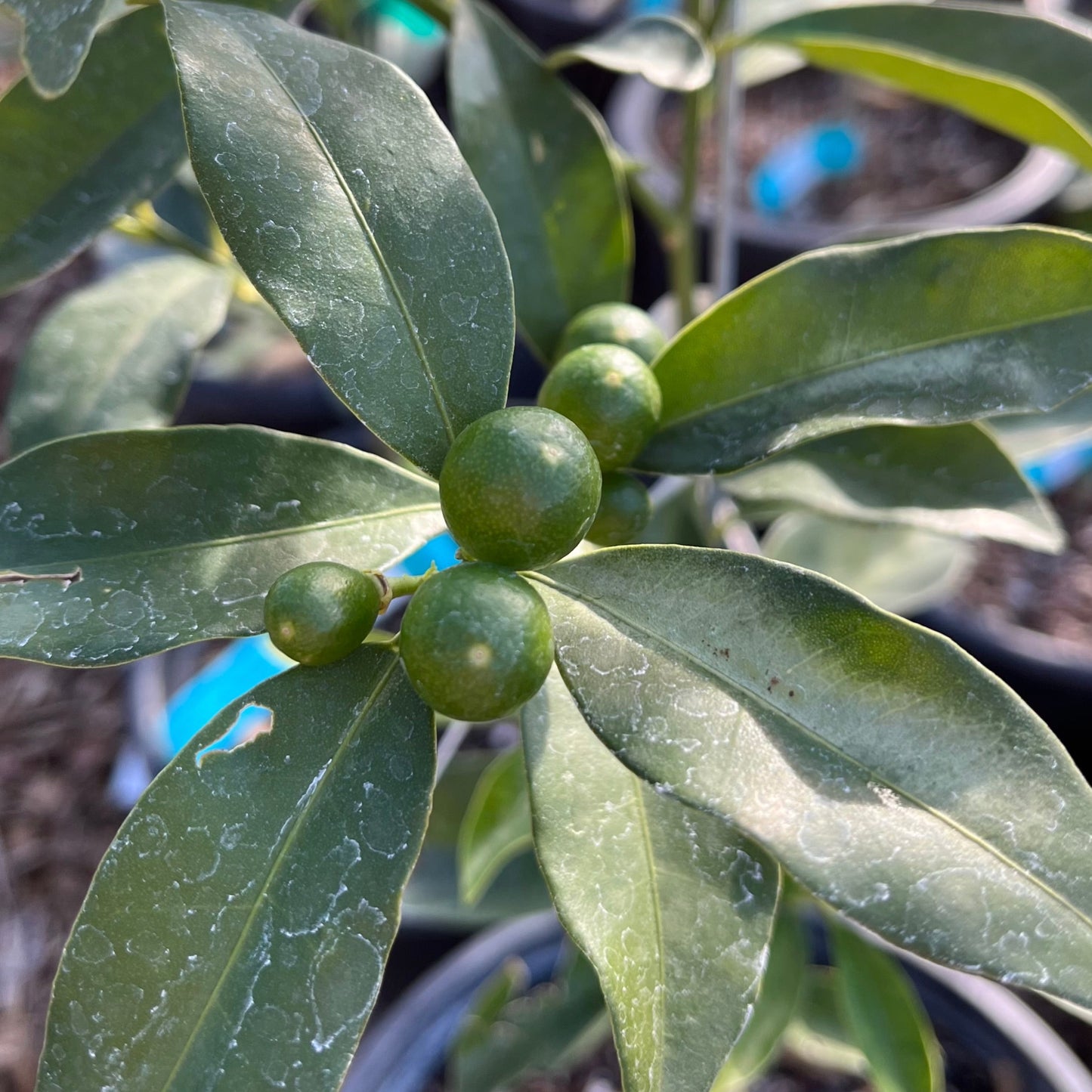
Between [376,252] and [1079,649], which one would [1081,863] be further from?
[1079,649]

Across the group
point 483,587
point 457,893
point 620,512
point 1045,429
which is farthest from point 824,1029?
point 483,587

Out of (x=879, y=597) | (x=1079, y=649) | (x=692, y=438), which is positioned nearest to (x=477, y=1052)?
(x=879, y=597)

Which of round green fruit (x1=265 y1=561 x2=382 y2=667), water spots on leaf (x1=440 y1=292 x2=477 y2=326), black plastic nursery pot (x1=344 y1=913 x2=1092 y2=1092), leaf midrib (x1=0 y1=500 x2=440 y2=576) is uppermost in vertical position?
water spots on leaf (x1=440 y1=292 x2=477 y2=326)

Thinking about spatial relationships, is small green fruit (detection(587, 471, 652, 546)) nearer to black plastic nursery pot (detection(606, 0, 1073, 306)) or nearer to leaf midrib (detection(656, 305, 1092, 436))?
leaf midrib (detection(656, 305, 1092, 436))

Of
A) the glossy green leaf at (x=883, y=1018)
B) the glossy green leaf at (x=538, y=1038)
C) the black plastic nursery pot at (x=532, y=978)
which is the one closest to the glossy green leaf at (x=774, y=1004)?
the glossy green leaf at (x=883, y=1018)

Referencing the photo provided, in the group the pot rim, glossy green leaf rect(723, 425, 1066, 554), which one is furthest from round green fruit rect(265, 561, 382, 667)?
the pot rim

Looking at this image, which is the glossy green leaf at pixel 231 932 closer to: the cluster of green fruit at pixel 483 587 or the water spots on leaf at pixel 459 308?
the cluster of green fruit at pixel 483 587

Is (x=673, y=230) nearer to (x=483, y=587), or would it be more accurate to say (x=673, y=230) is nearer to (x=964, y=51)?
(x=964, y=51)
